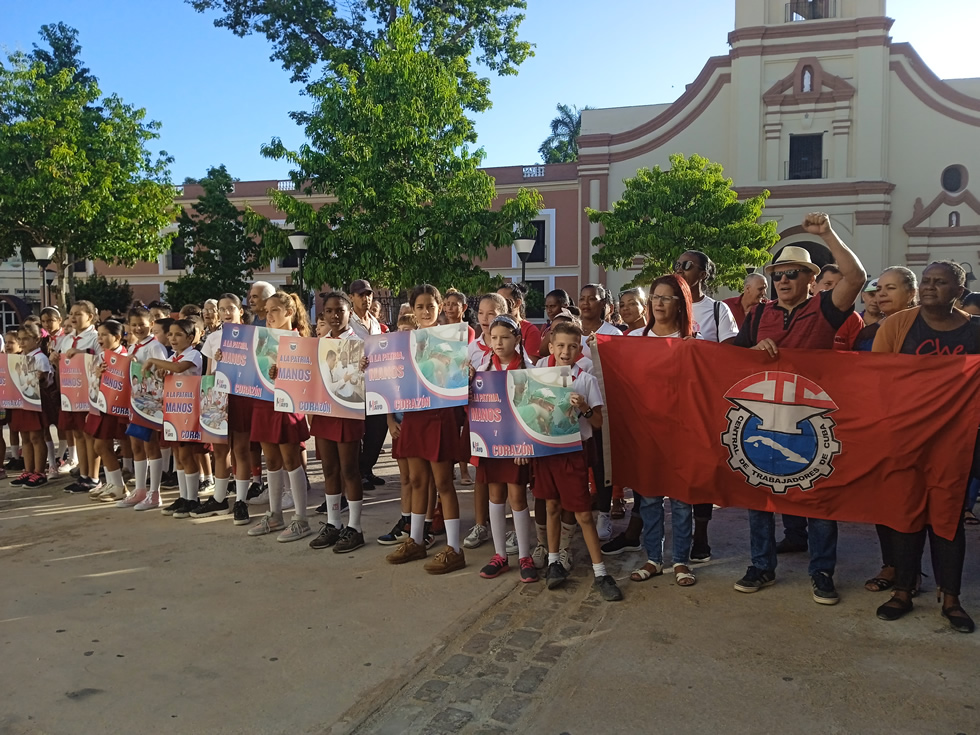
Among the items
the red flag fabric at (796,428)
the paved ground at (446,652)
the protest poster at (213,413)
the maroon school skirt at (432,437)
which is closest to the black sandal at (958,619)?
the paved ground at (446,652)

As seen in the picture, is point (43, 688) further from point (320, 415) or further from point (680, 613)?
point (680, 613)

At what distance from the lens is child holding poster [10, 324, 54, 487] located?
27.3 ft

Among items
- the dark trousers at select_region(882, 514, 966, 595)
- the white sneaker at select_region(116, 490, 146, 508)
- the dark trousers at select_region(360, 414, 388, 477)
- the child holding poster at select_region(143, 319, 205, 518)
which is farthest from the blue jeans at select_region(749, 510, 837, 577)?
the white sneaker at select_region(116, 490, 146, 508)

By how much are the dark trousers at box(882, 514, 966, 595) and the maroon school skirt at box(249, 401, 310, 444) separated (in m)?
4.21

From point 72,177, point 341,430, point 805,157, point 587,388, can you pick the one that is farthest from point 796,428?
point 805,157

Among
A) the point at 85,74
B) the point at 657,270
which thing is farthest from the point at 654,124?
the point at 85,74

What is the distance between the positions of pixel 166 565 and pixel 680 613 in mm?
3497

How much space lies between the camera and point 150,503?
7.14 meters

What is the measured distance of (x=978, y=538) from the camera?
19.6ft

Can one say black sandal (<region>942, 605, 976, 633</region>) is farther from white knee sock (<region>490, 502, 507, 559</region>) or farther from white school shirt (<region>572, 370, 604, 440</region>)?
white knee sock (<region>490, 502, 507, 559</region>)

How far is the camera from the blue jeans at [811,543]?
15.4ft

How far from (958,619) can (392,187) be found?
14.9 meters

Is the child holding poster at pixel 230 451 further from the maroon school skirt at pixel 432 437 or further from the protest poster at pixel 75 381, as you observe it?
the maroon school skirt at pixel 432 437

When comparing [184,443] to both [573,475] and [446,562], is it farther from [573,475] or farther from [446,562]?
[573,475]
